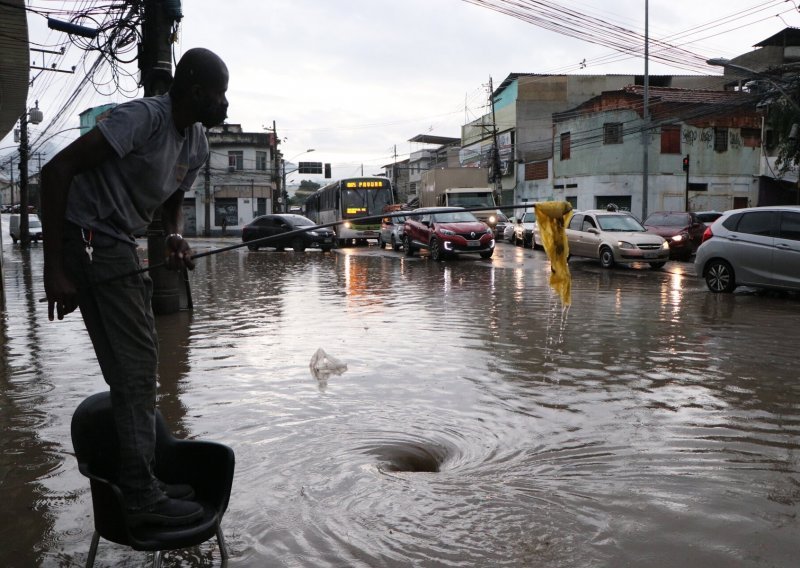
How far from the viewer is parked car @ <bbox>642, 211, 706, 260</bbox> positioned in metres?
23.6

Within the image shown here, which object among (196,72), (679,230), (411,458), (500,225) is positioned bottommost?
(411,458)

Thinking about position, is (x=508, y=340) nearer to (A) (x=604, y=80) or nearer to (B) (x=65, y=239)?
(B) (x=65, y=239)

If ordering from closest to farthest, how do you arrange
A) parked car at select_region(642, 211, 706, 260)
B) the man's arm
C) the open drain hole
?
the man's arm → the open drain hole → parked car at select_region(642, 211, 706, 260)

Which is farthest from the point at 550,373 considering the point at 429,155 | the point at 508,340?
the point at 429,155

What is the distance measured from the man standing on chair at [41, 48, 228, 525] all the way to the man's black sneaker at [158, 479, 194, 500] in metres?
0.11

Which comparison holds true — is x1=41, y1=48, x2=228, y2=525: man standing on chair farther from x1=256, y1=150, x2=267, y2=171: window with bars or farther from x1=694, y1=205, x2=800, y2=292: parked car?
x1=256, y1=150, x2=267, y2=171: window with bars

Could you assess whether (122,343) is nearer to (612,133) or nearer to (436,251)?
(436,251)

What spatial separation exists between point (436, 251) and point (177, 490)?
2067 cm

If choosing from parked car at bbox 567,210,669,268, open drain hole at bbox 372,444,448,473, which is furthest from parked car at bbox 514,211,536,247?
open drain hole at bbox 372,444,448,473

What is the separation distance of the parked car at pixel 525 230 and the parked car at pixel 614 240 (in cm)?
944

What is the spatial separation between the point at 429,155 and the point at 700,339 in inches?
3328

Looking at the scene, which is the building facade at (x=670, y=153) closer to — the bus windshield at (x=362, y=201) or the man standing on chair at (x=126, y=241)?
the bus windshield at (x=362, y=201)

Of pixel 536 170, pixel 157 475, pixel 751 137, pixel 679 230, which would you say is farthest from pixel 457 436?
pixel 536 170

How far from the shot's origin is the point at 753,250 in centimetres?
1310
